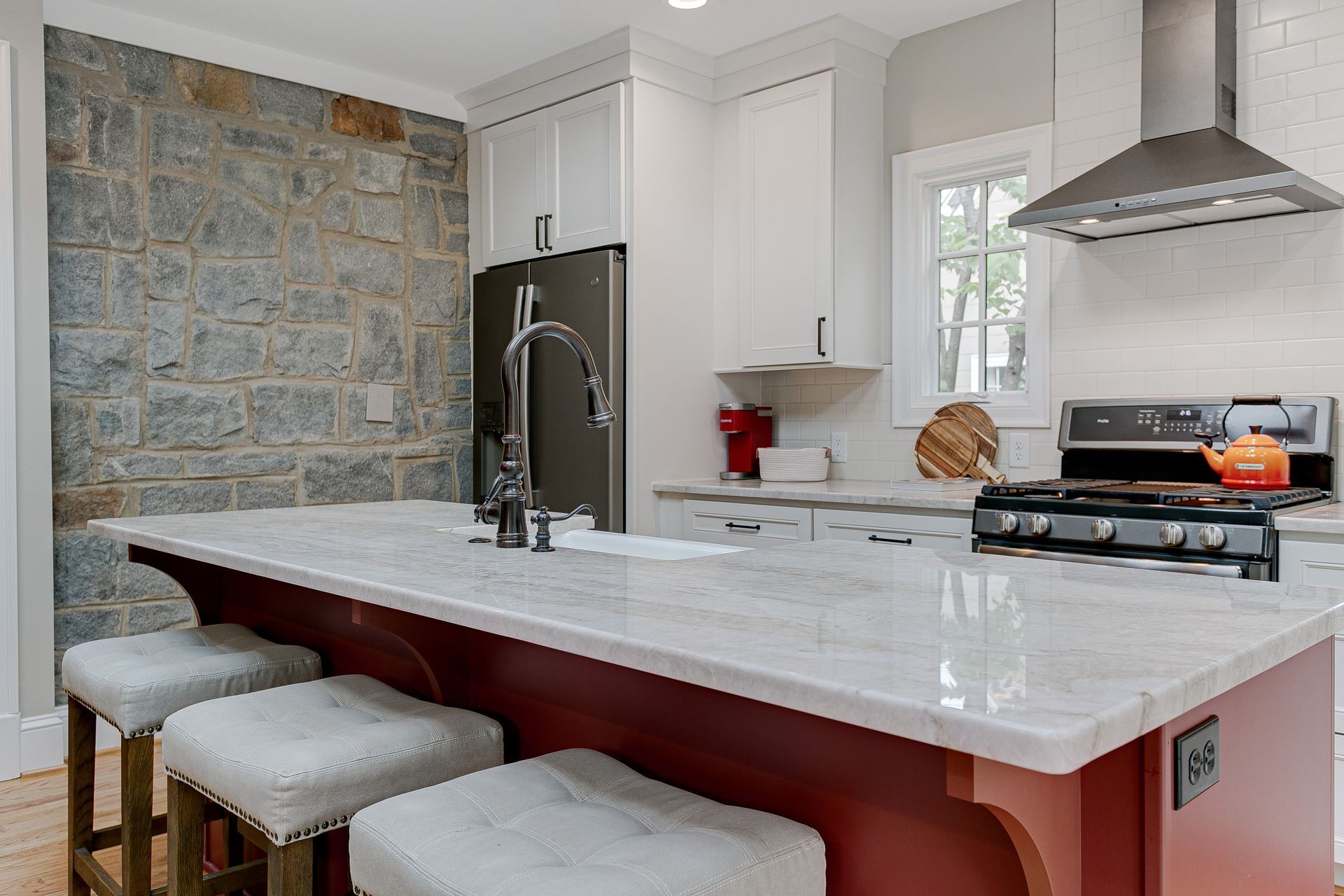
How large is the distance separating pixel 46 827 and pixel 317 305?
2.14 meters

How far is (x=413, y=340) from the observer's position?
173 inches

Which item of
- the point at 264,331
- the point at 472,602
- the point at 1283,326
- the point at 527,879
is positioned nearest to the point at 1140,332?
the point at 1283,326

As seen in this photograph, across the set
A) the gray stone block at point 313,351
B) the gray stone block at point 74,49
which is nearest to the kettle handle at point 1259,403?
the gray stone block at point 313,351

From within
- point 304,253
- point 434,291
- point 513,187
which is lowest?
point 434,291

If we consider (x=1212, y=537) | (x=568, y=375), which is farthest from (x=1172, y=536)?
(x=568, y=375)

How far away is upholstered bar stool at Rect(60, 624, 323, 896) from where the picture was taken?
181 centimetres

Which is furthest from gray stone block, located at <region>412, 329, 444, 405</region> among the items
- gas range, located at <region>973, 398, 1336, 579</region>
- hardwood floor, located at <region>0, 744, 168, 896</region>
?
gas range, located at <region>973, 398, 1336, 579</region>

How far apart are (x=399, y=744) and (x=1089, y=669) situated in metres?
0.96

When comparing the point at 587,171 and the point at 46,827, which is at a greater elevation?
the point at 587,171

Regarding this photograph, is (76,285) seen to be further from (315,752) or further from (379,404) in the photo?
(315,752)

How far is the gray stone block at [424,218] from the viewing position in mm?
4406

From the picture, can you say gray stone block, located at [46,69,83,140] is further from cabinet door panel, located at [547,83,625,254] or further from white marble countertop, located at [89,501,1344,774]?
white marble countertop, located at [89,501,1344,774]

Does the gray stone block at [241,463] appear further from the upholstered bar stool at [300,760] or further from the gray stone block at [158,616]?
the upholstered bar stool at [300,760]

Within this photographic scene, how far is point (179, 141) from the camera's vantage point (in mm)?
3701
